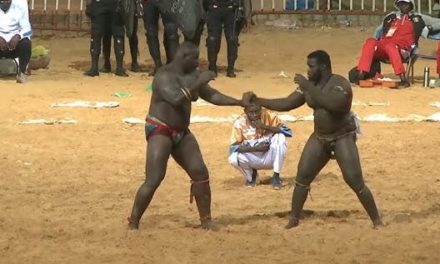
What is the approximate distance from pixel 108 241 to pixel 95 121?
4830 millimetres

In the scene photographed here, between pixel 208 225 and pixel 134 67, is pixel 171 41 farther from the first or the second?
pixel 208 225

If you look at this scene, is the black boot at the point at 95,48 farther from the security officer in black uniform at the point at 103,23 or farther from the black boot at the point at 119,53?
the black boot at the point at 119,53

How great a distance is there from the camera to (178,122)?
7062 millimetres

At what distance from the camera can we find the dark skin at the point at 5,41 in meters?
14.1

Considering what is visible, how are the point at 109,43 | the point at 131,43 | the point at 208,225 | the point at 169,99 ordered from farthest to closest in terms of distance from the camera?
1. the point at 131,43
2. the point at 109,43
3. the point at 208,225
4. the point at 169,99

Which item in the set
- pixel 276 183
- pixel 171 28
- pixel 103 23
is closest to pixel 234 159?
pixel 276 183

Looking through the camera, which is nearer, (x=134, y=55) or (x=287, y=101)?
(x=287, y=101)

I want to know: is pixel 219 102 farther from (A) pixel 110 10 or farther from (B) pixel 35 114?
(A) pixel 110 10

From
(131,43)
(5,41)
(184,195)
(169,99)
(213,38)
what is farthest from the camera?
(131,43)

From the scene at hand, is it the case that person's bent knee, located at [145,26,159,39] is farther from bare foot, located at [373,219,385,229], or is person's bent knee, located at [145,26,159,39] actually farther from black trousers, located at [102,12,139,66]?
bare foot, located at [373,219,385,229]

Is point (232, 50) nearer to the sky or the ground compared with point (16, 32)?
nearer to the ground

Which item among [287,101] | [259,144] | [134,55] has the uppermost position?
[134,55]

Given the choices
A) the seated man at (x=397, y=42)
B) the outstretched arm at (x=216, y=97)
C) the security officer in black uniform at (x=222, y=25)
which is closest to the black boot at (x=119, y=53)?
the security officer in black uniform at (x=222, y=25)

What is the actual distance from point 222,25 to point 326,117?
8.09 m
